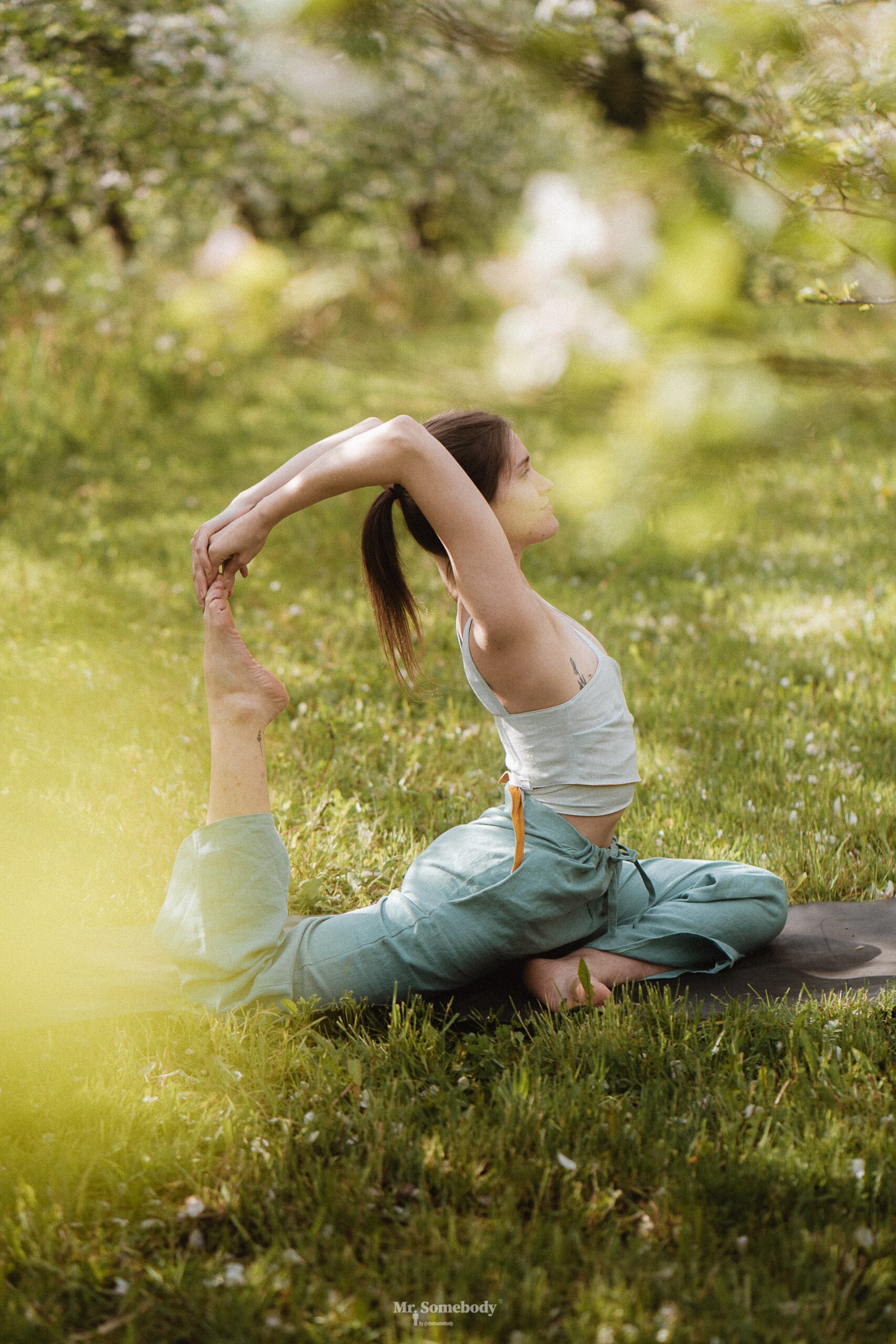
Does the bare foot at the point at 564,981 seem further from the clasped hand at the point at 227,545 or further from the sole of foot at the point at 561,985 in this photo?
the clasped hand at the point at 227,545

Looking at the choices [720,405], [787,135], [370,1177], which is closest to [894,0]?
[787,135]

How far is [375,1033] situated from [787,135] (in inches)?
80.7

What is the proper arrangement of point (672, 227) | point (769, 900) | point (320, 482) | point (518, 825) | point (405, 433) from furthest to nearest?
point (769, 900), point (518, 825), point (320, 482), point (405, 433), point (672, 227)

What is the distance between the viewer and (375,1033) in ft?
8.32

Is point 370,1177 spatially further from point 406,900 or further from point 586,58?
point 586,58

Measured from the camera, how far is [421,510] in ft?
7.99

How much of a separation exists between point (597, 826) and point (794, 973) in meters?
0.64

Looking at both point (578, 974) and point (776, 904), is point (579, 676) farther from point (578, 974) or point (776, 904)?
point (776, 904)

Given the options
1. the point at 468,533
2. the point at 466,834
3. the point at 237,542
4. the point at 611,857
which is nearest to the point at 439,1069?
the point at 466,834

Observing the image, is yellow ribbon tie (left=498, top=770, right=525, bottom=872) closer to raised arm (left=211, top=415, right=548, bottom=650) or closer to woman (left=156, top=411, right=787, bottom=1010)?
woman (left=156, top=411, right=787, bottom=1010)

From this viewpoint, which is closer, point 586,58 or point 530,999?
point 586,58

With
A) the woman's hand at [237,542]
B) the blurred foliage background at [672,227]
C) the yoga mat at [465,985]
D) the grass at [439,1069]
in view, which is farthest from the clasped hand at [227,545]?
the yoga mat at [465,985]

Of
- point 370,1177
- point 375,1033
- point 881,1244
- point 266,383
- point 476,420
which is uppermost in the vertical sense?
point 476,420

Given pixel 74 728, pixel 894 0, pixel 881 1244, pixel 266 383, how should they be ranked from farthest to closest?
pixel 266 383 < pixel 74 728 < pixel 881 1244 < pixel 894 0
